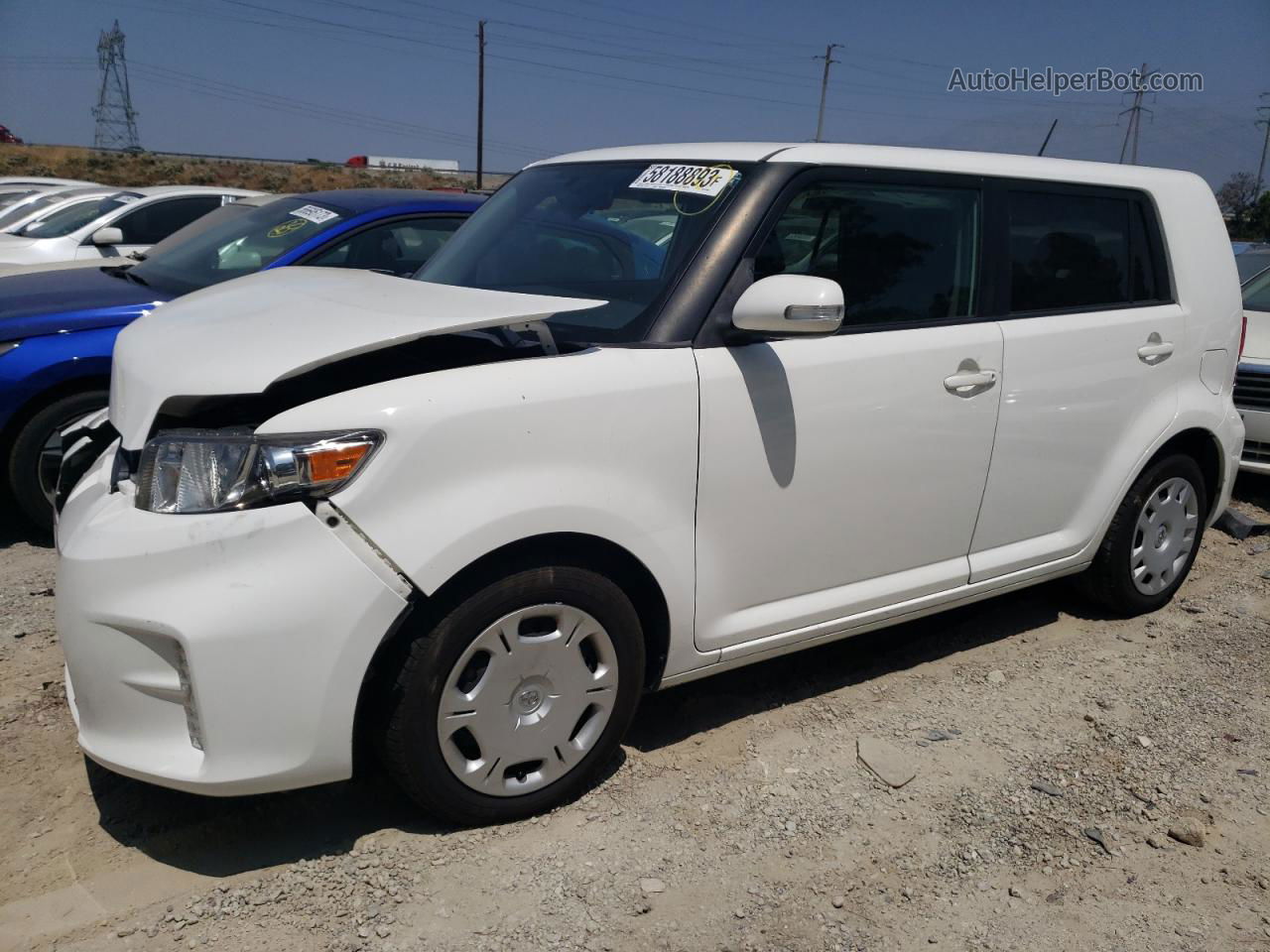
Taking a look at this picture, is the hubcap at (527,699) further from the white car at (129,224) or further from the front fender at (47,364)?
the white car at (129,224)

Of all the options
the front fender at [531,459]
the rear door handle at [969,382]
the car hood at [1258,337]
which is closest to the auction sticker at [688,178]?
the front fender at [531,459]

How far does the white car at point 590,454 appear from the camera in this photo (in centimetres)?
229

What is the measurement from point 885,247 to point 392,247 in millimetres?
3148

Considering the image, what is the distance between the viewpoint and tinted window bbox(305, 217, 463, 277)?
17.7ft

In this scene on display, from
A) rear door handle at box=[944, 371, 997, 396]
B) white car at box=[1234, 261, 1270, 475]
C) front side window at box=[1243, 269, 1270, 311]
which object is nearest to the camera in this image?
rear door handle at box=[944, 371, 997, 396]

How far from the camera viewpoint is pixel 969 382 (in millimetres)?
3316

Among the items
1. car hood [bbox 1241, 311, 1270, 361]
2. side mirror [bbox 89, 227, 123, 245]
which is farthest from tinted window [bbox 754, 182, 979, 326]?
side mirror [bbox 89, 227, 123, 245]

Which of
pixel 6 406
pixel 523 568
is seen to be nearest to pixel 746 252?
pixel 523 568

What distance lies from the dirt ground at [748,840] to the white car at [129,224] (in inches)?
249

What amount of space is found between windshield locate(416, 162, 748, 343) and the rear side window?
3.86 ft

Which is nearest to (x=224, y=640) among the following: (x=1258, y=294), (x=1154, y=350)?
(x=1154, y=350)

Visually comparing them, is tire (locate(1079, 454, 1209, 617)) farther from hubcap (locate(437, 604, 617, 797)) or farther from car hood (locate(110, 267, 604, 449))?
car hood (locate(110, 267, 604, 449))

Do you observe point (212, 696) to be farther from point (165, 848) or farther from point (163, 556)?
point (165, 848)

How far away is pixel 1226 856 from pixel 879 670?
1286 mm
